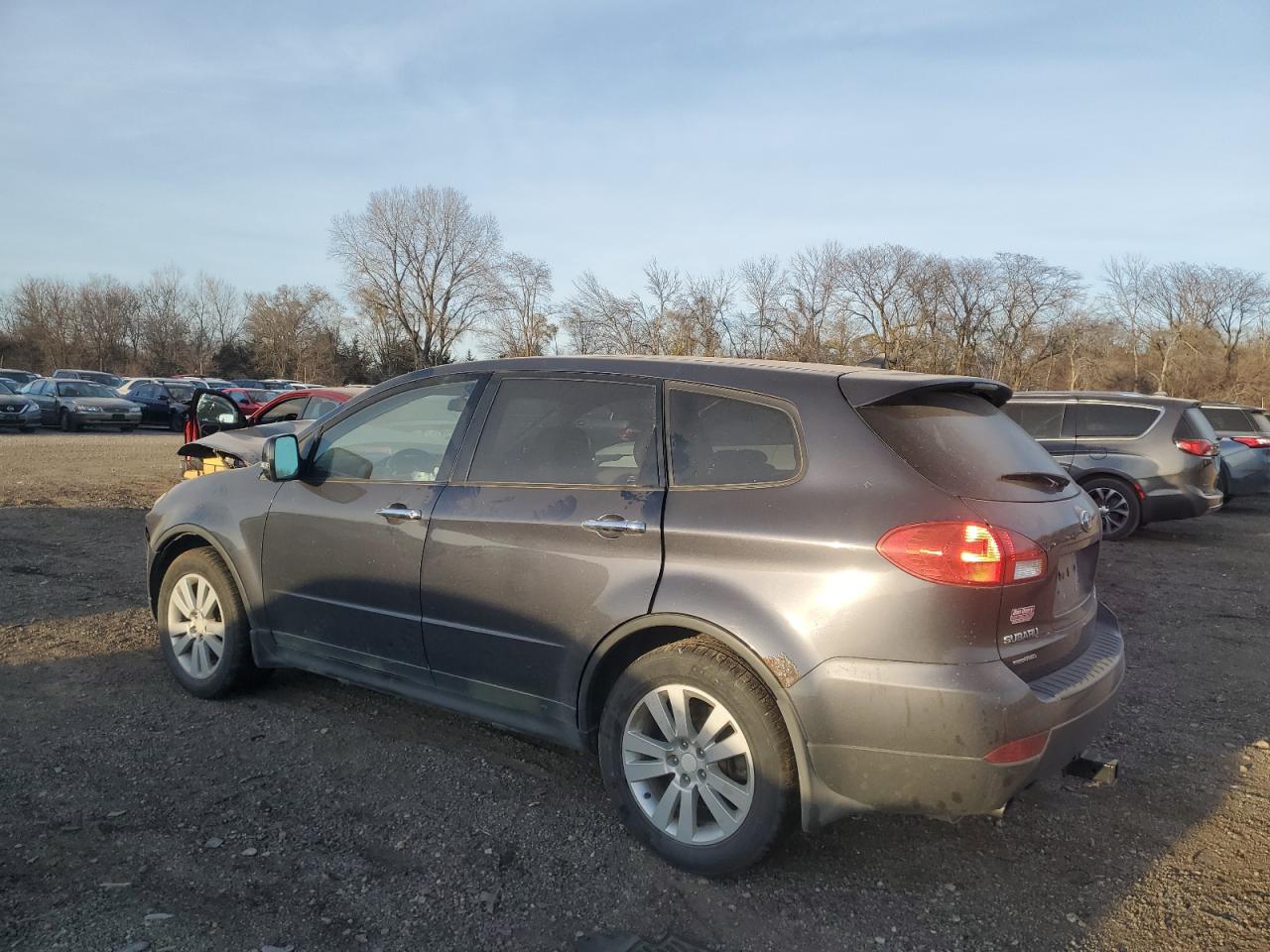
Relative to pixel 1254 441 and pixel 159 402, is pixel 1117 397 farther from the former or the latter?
pixel 159 402

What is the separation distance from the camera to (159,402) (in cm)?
2980

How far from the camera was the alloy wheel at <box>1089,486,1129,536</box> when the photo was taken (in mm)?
10445

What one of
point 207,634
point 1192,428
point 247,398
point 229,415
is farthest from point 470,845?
point 247,398

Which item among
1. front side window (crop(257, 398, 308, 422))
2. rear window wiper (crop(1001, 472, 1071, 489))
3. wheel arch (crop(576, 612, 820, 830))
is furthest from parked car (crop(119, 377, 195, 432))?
rear window wiper (crop(1001, 472, 1071, 489))

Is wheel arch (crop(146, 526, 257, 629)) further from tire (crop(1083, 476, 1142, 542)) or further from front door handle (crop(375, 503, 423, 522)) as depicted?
tire (crop(1083, 476, 1142, 542))

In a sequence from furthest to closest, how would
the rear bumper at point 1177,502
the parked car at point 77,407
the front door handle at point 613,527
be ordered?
the parked car at point 77,407, the rear bumper at point 1177,502, the front door handle at point 613,527

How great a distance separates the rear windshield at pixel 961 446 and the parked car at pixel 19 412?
2911 centimetres

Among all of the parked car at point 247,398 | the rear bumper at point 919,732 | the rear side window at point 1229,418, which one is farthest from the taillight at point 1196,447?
the parked car at point 247,398

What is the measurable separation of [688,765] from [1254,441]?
14.6m

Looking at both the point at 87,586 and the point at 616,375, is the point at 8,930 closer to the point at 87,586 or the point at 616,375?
the point at 616,375

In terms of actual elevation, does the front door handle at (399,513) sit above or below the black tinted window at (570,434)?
below

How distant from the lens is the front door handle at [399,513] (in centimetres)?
374

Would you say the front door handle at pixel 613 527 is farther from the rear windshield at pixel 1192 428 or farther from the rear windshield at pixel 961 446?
the rear windshield at pixel 1192 428

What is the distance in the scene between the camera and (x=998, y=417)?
A: 11.3ft
